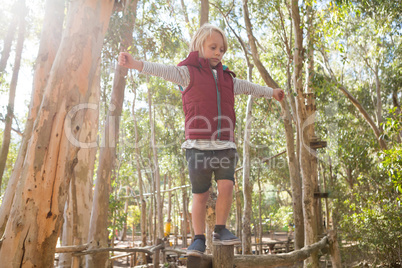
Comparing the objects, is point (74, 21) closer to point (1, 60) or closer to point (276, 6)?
point (276, 6)

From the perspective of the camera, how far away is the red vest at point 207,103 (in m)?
2.32

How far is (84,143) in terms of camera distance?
5.62 meters

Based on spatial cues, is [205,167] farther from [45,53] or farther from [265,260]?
→ [45,53]

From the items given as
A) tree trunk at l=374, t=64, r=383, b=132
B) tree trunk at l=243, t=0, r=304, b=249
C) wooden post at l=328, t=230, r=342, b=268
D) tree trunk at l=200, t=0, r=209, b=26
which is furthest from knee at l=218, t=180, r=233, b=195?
tree trunk at l=374, t=64, r=383, b=132

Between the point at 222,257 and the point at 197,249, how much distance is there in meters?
0.17

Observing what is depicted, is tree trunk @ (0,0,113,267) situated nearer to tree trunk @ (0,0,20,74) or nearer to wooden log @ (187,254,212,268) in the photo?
wooden log @ (187,254,212,268)

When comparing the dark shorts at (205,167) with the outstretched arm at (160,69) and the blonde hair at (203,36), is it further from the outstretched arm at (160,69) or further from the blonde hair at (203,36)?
the blonde hair at (203,36)

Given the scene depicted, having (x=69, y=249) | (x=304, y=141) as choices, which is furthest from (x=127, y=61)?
(x=304, y=141)

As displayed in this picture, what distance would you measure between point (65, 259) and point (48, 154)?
4022 mm

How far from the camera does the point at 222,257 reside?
6.59 ft

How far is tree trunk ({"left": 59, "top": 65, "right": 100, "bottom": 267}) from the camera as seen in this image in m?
5.70

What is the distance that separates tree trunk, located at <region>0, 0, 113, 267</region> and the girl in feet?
2.10

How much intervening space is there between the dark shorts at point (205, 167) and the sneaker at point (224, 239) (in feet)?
1.02

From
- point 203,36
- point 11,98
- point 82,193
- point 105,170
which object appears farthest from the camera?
point 11,98
